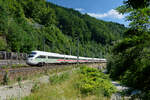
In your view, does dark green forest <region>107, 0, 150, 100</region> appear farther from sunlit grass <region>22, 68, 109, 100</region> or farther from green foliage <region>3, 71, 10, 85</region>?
green foliage <region>3, 71, 10, 85</region>

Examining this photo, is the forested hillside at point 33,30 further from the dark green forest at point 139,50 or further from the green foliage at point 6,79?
the green foliage at point 6,79

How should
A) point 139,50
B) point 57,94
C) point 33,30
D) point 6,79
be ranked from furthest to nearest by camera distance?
1. point 33,30
2. point 6,79
3. point 57,94
4. point 139,50

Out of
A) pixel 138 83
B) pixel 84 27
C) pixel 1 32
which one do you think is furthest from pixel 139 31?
pixel 84 27

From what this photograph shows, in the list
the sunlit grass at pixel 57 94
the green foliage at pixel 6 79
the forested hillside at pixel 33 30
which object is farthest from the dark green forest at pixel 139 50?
the green foliage at pixel 6 79

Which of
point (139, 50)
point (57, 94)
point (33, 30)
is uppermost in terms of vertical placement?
point (33, 30)

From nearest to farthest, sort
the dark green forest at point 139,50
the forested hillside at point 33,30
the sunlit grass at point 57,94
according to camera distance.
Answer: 1. the dark green forest at point 139,50
2. the sunlit grass at point 57,94
3. the forested hillside at point 33,30

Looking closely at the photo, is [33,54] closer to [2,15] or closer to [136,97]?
[136,97]

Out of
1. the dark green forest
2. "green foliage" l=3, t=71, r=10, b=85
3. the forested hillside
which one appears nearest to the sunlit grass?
"green foliage" l=3, t=71, r=10, b=85

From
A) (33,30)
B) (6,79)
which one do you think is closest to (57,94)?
(6,79)

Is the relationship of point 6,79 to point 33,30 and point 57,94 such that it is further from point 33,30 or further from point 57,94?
point 33,30

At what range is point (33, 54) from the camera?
82.7ft

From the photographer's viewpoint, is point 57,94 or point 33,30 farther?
point 33,30

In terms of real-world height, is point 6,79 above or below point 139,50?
below

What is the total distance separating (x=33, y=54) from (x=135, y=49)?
66.1 ft
